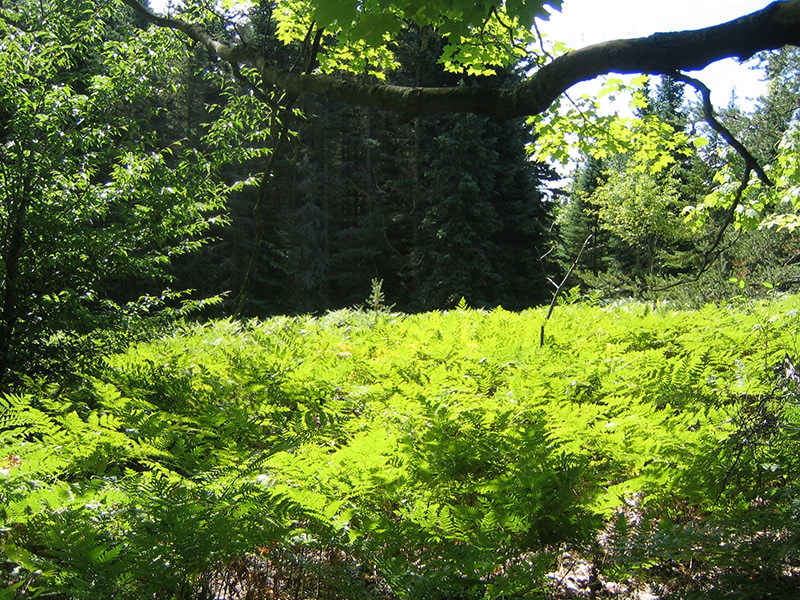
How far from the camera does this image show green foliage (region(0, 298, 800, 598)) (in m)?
1.86

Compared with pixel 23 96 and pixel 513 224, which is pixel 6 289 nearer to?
pixel 23 96

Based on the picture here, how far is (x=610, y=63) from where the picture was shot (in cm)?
326

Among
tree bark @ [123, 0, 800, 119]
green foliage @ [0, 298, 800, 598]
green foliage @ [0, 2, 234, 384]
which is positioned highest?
tree bark @ [123, 0, 800, 119]

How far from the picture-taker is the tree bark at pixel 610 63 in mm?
2918

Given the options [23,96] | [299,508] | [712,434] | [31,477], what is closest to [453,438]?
[299,508]

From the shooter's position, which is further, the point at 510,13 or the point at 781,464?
the point at 510,13

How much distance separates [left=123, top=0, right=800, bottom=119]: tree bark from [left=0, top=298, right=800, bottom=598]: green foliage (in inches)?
63.8

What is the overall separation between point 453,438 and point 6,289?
3.25 metres

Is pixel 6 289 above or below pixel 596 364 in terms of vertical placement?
above

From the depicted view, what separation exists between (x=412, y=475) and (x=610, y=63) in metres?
2.43

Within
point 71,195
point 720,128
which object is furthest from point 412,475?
point 71,195

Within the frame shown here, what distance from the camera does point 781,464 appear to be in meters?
2.33

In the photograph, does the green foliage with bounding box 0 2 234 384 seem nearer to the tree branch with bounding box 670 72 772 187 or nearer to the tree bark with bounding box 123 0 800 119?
the tree bark with bounding box 123 0 800 119

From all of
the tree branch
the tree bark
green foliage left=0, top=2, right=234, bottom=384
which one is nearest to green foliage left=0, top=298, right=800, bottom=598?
green foliage left=0, top=2, right=234, bottom=384
